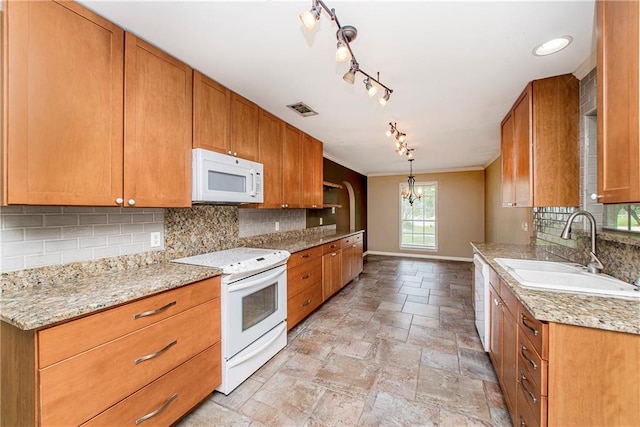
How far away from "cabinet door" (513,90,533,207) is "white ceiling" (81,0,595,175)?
0.48 ft

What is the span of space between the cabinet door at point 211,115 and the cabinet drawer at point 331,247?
1.85 metres

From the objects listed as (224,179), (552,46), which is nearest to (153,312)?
(224,179)

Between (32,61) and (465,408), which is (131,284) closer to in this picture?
(32,61)

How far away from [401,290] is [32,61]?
4.60 m

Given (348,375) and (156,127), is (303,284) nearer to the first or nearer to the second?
(348,375)

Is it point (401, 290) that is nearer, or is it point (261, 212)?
point (261, 212)

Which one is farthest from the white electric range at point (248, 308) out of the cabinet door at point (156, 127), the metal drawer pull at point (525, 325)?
the metal drawer pull at point (525, 325)

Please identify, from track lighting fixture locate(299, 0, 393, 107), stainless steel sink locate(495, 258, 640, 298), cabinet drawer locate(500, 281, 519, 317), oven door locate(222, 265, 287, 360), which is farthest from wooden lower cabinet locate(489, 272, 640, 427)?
oven door locate(222, 265, 287, 360)

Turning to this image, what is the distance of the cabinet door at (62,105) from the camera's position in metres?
1.17

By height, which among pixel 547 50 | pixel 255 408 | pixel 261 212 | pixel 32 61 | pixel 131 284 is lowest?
pixel 255 408

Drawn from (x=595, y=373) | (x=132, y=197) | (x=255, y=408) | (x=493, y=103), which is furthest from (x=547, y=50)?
(x=255, y=408)

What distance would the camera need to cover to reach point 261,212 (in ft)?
11.0

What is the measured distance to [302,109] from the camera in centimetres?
286

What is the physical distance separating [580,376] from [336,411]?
4.46 ft
